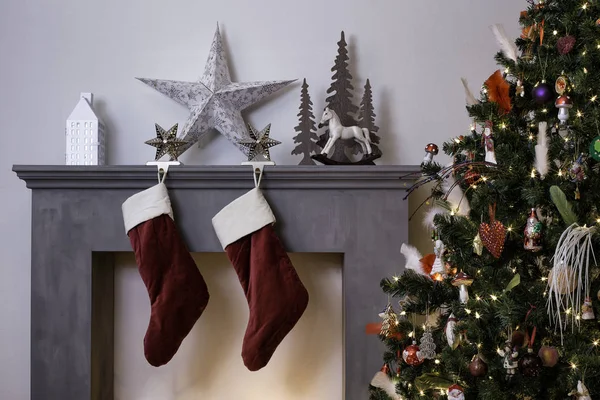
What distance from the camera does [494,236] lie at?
1225 millimetres

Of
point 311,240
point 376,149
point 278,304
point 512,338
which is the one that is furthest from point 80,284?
point 512,338

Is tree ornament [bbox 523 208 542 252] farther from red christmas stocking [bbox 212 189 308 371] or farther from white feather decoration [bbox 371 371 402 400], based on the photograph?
red christmas stocking [bbox 212 189 308 371]

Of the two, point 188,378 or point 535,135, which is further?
point 188,378

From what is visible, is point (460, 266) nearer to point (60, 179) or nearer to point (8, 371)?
point (60, 179)

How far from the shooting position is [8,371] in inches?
79.6

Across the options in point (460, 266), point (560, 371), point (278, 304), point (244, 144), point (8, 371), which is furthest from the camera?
point (8, 371)

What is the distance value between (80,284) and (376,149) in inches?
42.3

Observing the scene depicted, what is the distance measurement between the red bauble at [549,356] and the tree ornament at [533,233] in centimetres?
21

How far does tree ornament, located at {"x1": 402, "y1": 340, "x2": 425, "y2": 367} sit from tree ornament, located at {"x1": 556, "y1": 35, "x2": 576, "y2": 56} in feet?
2.50

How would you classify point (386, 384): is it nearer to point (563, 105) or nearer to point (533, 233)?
point (533, 233)

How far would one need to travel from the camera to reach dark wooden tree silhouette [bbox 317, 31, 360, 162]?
188cm

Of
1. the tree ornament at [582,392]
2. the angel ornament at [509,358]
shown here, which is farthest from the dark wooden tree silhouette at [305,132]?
the tree ornament at [582,392]

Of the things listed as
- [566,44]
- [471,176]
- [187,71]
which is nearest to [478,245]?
[471,176]

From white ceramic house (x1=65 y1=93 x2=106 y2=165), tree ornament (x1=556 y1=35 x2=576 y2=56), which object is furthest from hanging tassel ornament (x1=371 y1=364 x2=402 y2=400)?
white ceramic house (x1=65 y1=93 x2=106 y2=165)
